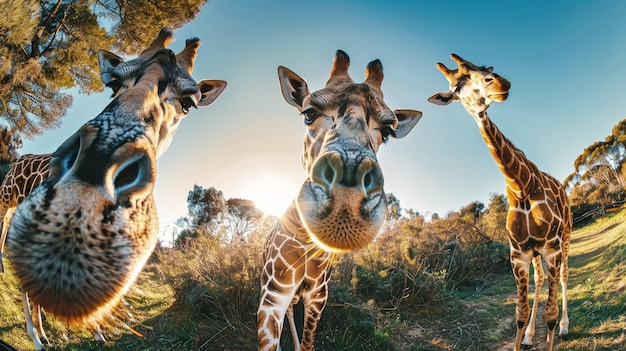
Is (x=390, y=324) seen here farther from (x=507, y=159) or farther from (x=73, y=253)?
(x=73, y=253)

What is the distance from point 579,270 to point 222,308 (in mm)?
9931

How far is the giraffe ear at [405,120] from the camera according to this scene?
12.0ft

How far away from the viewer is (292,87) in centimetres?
339

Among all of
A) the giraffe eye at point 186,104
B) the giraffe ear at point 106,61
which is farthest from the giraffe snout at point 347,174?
the giraffe ear at point 106,61

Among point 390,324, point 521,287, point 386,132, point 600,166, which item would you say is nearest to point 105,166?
point 386,132

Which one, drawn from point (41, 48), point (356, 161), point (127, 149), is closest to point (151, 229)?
point (127, 149)

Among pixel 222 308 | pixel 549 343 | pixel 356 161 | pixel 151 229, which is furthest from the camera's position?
pixel 222 308

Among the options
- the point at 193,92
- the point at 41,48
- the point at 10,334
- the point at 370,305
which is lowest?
the point at 370,305

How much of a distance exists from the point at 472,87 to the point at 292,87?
10.1 ft

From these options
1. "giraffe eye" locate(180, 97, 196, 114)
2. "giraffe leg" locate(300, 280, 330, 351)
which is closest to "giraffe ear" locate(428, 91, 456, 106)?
"giraffe leg" locate(300, 280, 330, 351)

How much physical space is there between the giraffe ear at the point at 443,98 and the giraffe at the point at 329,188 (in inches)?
85.9

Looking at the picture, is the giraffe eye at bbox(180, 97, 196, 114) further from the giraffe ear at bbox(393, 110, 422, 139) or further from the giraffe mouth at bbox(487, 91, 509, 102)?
the giraffe mouth at bbox(487, 91, 509, 102)

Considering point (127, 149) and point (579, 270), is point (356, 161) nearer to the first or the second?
point (127, 149)

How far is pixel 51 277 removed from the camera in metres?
1.07
